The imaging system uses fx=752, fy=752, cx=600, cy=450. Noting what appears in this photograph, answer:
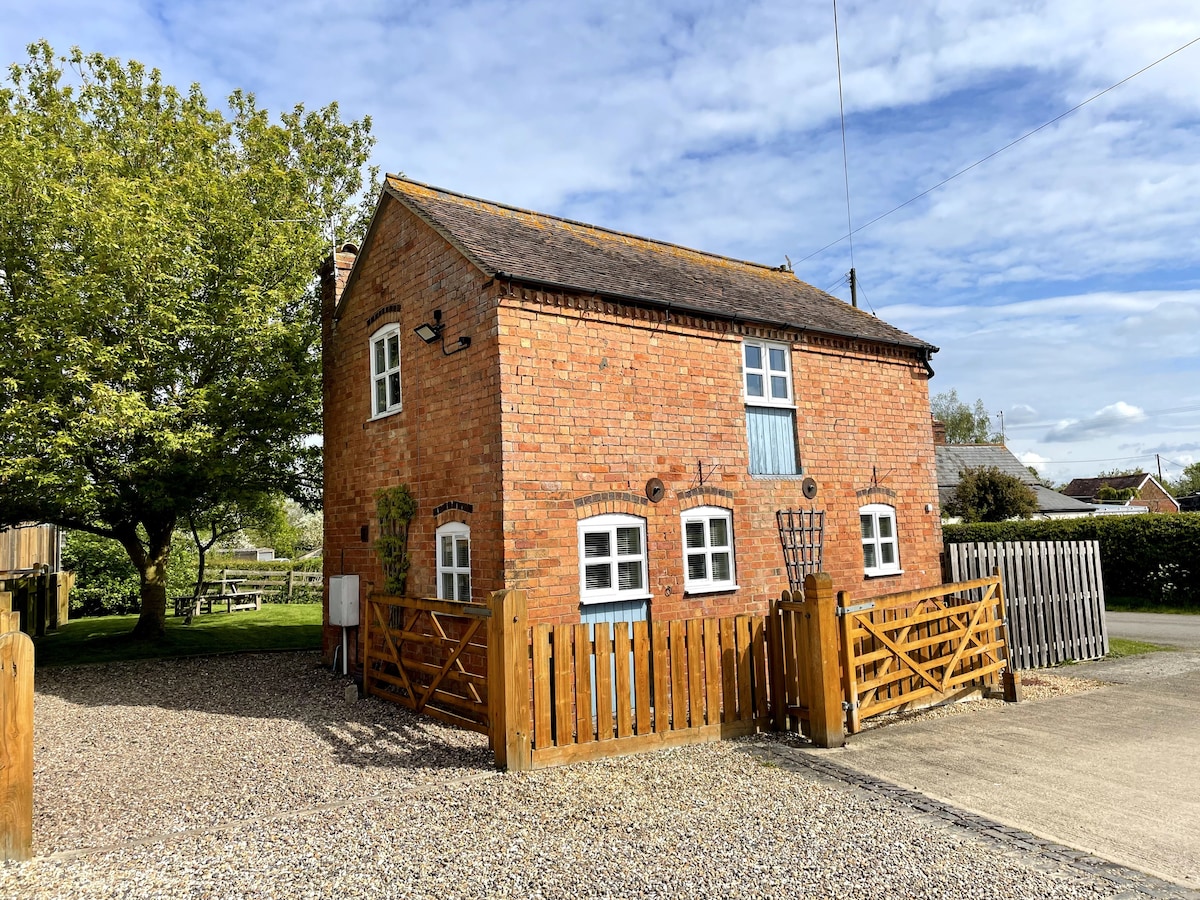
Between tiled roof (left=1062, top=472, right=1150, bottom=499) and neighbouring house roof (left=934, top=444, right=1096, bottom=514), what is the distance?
114 ft

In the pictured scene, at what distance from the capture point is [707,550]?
35.3 ft

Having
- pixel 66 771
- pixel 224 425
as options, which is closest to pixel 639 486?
pixel 66 771

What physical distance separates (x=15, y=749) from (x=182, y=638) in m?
13.1

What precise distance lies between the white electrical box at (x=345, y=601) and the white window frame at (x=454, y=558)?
217 centimetres

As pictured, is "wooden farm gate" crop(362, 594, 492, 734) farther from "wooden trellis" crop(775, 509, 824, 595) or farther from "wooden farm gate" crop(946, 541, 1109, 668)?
"wooden farm gate" crop(946, 541, 1109, 668)

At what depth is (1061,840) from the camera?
5.21 meters

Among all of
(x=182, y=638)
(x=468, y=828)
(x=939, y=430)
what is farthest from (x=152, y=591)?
(x=939, y=430)

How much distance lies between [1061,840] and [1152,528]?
19527 millimetres

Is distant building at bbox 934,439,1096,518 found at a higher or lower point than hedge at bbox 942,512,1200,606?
higher

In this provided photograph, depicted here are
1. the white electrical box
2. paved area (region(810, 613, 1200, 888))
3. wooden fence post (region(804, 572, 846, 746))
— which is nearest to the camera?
paved area (region(810, 613, 1200, 888))

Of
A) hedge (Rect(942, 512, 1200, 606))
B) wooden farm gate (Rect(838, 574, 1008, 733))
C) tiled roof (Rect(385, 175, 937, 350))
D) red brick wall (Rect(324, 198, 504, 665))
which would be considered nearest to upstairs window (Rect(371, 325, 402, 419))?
red brick wall (Rect(324, 198, 504, 665))

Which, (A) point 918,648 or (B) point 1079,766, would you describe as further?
(A) point 918,648

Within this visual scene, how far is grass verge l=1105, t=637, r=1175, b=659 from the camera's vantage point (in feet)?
43.6

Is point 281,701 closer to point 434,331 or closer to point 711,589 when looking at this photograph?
point 434,331
